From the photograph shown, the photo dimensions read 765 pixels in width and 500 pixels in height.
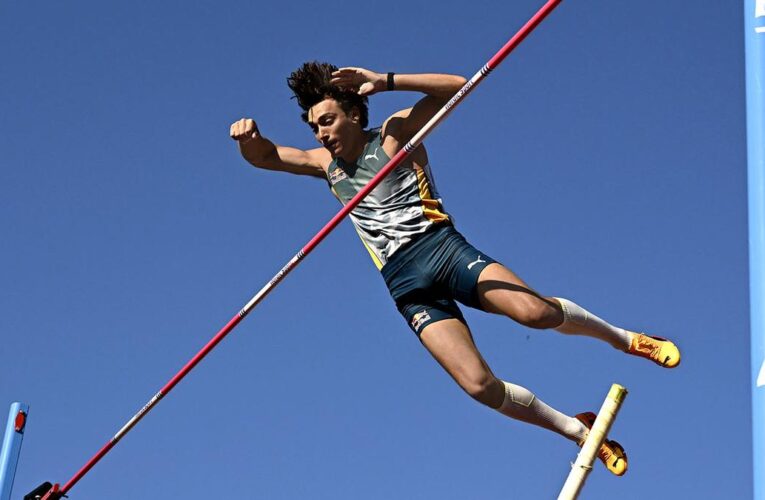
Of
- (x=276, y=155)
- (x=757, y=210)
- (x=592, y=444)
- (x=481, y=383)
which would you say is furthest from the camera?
(x=276, y=155)

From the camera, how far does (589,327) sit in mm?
6250

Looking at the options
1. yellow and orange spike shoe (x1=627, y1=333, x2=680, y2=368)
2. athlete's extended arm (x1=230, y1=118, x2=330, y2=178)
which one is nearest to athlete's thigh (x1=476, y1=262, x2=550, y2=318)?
yellow and orange spike shoe (x1=627, y1=333, x2=680, y2=368)

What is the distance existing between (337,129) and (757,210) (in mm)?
4097

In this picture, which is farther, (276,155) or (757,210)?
(276,155)

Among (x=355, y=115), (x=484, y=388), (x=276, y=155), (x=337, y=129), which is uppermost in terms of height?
(x=355, y=115)

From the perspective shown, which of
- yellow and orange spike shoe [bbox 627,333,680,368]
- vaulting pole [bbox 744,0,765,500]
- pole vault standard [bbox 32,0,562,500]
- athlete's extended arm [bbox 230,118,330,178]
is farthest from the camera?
athlete's extended arm [bbox 230,118,330,178]

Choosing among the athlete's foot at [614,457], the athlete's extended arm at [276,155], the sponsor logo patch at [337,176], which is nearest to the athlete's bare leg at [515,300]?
the athlete's foot at [614,457]

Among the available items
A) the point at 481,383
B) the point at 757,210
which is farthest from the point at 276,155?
the point at 757,210

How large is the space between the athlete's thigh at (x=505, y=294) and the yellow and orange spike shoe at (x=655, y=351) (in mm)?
795

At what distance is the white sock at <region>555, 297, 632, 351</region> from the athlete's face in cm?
152

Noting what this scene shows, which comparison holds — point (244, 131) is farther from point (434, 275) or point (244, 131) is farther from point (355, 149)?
point (434, 275)

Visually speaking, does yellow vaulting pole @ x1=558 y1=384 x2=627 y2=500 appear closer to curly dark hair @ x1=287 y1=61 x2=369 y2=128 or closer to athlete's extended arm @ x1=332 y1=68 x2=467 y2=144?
athlete's extended arm @ x1=332 y1=68 x2=467 y2=144

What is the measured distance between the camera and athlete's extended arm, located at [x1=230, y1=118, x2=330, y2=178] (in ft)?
22.1

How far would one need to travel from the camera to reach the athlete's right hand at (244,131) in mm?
6699
